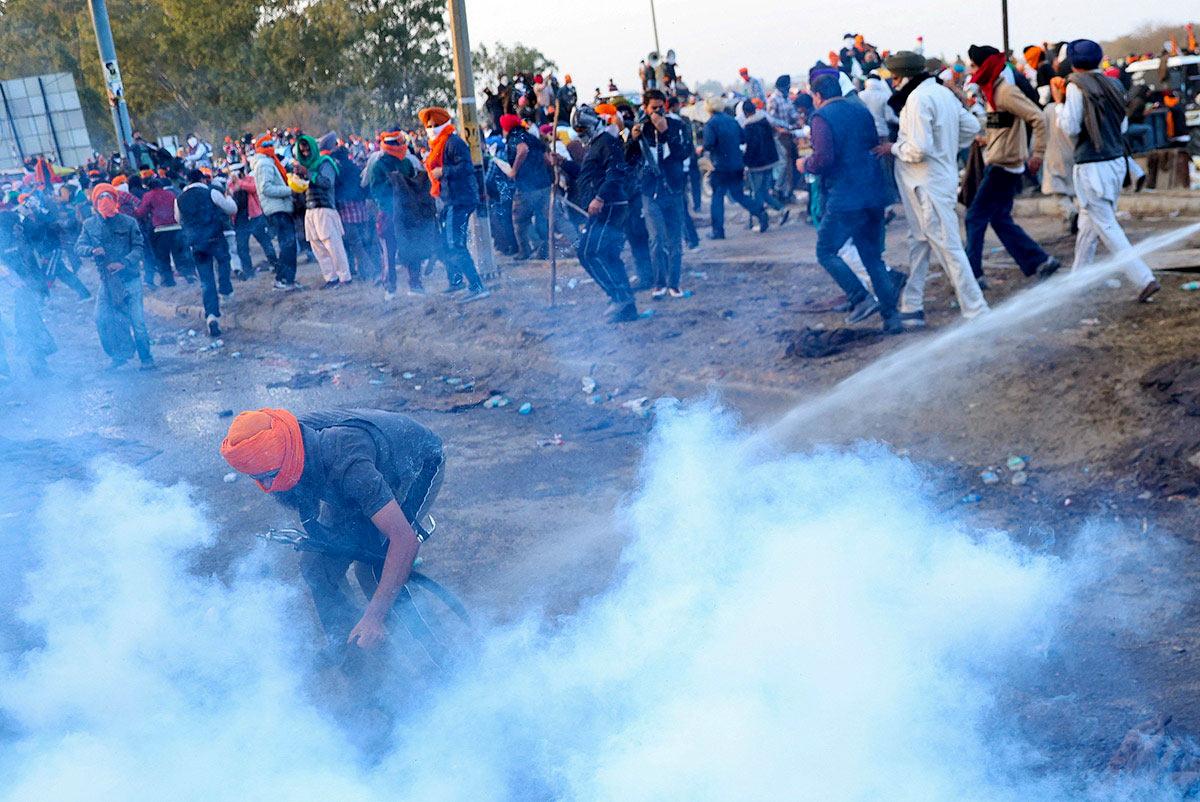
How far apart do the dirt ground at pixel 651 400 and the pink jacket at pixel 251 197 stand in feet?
11.3

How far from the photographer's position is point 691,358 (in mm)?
8047

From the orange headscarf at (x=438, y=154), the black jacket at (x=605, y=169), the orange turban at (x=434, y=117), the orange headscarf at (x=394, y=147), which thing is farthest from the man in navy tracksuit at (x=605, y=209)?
the orange headscarf at (x=394, y=147)

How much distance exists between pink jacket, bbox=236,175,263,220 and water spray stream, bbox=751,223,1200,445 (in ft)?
34.0

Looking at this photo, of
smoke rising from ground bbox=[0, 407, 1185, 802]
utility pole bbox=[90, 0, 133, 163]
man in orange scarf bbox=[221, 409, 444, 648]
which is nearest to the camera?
smoke rising from ground bbox=[0, 407, 1185, 802]

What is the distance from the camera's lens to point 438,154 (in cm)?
1105

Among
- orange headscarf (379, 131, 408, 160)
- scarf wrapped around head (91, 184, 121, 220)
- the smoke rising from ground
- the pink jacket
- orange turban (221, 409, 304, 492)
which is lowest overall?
the smoke rising from ground

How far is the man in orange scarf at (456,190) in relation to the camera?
36.1 ft

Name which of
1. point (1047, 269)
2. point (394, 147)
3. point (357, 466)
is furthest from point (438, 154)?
point (357, 466)

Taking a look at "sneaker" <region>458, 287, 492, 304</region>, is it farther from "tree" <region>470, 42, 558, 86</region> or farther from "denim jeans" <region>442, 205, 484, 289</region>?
"tree" <region>470, 42, 558, 86</region>

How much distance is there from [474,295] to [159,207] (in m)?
5.52

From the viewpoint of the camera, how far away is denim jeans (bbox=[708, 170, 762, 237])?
12.6 meters

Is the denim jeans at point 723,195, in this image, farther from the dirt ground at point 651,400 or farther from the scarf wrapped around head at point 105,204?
the scarf wrapped around head at point 105,204

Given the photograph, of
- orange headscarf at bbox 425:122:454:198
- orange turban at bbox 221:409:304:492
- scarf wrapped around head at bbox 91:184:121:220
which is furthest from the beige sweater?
scarf wrapped around head at bbox 91:184:121:220

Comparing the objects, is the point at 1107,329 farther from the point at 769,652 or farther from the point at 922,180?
the point at 769,652
